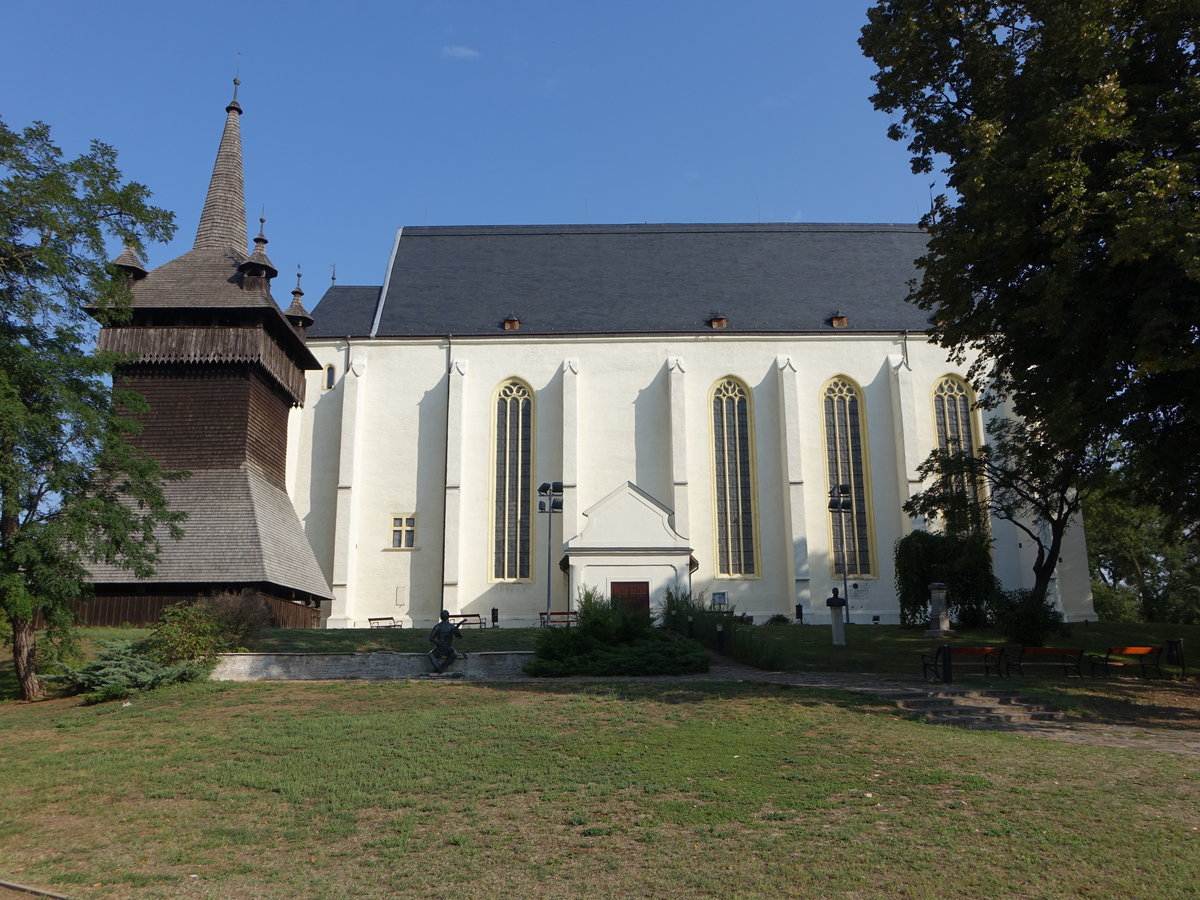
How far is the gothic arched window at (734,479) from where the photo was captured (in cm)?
3397

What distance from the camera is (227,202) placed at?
32500 mm

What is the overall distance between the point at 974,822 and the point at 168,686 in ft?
43.2

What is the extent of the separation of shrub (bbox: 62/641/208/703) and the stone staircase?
38.4 ft

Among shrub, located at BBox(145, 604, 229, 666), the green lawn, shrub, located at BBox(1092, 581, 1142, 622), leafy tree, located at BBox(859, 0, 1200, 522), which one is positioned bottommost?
the green lawn

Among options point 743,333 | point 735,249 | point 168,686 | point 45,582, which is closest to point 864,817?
point 168,686

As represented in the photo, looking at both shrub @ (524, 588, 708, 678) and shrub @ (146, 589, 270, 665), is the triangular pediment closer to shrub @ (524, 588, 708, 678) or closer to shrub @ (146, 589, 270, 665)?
shrub @ (524, 588, 708, 678)

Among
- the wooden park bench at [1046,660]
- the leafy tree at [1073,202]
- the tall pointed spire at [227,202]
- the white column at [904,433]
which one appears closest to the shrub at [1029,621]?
the wooden park bench at [1046,660]

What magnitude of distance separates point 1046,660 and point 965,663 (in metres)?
1.47

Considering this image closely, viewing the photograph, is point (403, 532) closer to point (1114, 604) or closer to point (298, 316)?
point (298, 316)

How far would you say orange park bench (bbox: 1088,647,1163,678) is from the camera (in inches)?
675

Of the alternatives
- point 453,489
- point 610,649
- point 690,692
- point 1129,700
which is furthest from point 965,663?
point 453,489

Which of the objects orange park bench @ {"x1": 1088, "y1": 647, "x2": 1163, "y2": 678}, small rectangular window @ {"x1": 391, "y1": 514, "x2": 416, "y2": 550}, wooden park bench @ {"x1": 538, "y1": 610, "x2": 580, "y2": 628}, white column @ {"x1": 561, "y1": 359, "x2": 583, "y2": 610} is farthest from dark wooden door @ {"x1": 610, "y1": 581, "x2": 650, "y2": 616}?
orange park bench @ {"x1": 1088, "y1": 647, "x2": 1163, "y2": 678}

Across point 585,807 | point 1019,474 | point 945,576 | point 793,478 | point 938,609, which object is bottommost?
point 585,807

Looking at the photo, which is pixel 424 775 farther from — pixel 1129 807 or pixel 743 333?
pixel 743 333
